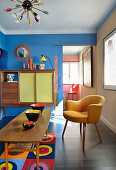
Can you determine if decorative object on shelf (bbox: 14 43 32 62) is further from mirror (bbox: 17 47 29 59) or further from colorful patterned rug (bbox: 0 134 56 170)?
colorful patterned rug (bbox: 0 134 56 170)

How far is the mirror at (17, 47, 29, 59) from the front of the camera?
13.3ft

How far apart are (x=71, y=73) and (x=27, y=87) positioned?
13.3 feet

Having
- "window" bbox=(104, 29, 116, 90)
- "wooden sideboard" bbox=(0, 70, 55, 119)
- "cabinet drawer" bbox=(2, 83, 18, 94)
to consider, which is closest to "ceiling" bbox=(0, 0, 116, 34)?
"window" bbox=(104, 29, 116, 90)

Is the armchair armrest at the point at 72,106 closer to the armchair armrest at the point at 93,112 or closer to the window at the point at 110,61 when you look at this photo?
the armchair armrest at the point at 93,112

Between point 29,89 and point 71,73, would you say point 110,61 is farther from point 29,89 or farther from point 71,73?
→ point 71,73

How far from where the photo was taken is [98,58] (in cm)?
389

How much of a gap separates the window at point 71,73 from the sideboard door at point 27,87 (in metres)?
3.84

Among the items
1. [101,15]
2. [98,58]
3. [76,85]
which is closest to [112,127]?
[98,58]

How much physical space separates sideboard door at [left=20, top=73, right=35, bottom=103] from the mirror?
0.65m

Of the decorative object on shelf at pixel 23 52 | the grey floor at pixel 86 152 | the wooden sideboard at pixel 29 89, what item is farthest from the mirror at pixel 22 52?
the grey floor at pixel 86 152

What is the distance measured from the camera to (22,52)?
4.07 metres

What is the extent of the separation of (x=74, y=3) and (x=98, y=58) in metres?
1.65

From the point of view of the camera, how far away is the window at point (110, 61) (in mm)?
2979

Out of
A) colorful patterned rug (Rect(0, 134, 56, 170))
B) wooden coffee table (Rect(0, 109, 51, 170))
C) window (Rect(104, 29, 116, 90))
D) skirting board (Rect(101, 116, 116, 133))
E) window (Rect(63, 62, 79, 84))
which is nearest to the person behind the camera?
wooden coffee table (Rect(0, 109, 51, 170))
